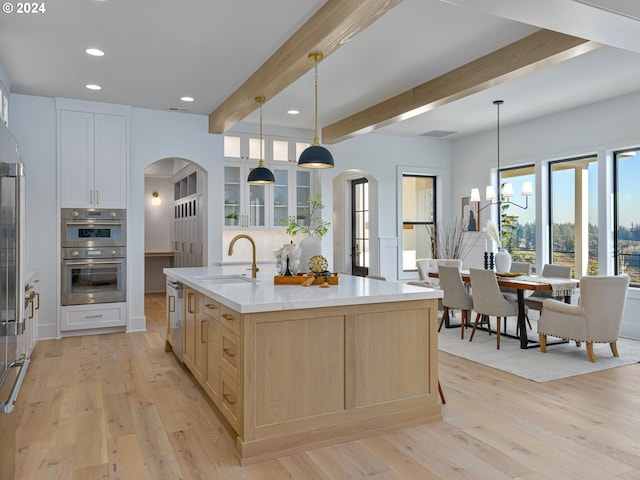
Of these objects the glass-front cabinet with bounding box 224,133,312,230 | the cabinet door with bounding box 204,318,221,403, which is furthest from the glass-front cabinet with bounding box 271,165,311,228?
the cabinet door with bounding box 204,318,221,403

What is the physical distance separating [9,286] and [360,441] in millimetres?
2055

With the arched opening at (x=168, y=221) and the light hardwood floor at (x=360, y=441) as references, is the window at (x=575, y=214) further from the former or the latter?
the arched opening at (x=168, y=221)

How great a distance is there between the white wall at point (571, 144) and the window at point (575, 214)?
0.44 feet

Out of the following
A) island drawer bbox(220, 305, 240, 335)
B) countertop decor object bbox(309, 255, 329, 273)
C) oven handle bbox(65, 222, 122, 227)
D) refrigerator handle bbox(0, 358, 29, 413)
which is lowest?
refrigerator handle bbox(0, 358, 29, 413)

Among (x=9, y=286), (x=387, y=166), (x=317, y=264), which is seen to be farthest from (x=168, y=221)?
(x=9, y=286)

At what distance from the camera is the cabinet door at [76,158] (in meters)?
5.66

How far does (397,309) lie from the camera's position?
301cm

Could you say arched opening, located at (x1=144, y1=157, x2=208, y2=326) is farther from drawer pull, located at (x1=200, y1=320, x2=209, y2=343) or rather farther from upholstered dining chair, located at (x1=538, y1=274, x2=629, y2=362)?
upholstered dining chair, located at (x1=538, y1=274, x2=629, y2=362)

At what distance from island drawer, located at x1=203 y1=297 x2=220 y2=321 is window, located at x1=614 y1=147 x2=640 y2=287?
16.9 ft

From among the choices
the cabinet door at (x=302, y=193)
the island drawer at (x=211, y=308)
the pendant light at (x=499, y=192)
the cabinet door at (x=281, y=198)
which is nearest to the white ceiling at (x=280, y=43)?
the pendant light at (x=499, y=192)

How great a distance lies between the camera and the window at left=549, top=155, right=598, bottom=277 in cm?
619

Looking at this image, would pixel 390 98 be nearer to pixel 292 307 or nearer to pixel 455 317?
pixel 455 317

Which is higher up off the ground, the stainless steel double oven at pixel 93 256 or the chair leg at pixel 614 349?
the stainless steel double oven at pixel 93 256

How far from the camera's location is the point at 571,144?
630 centimetres
